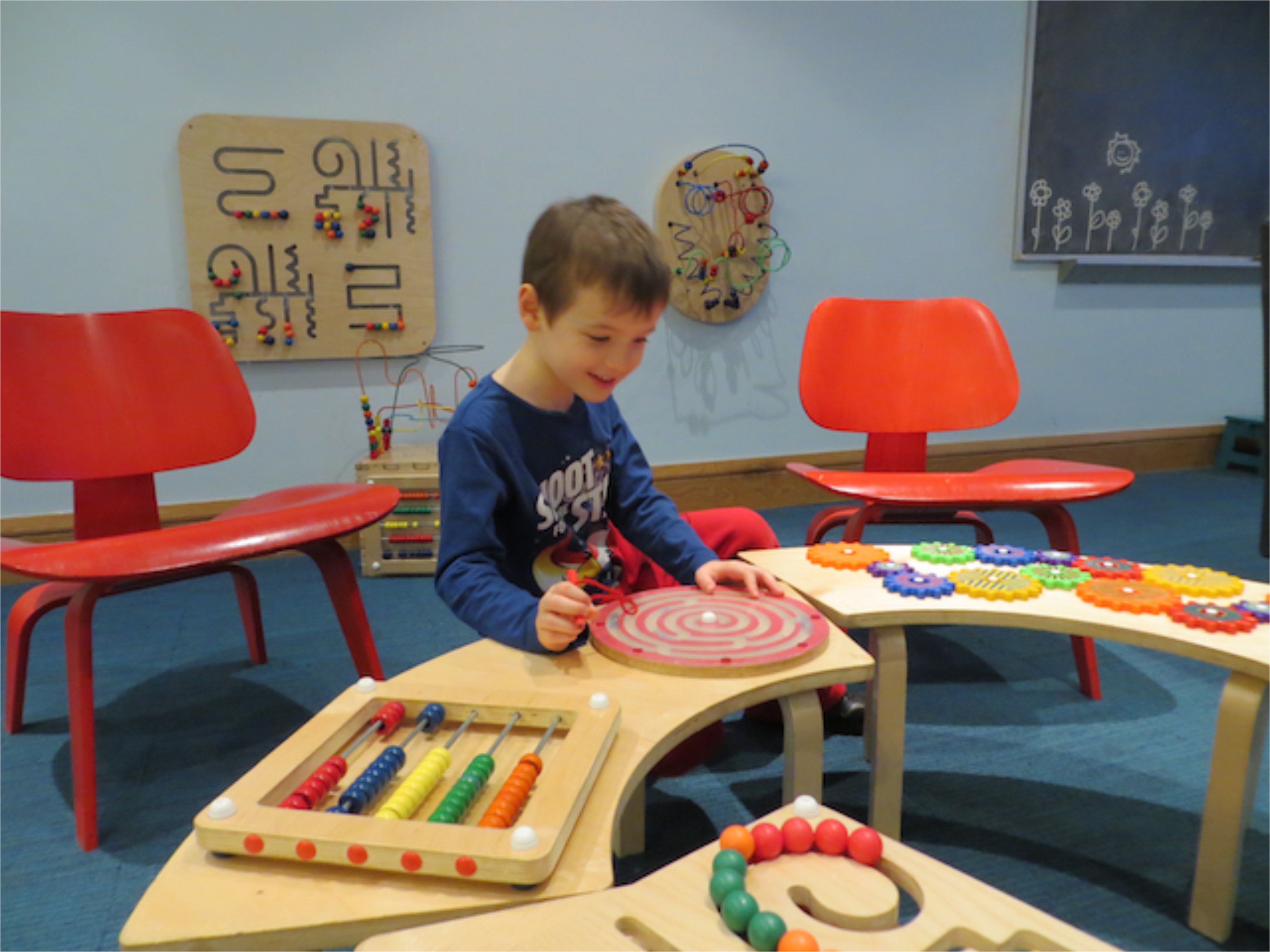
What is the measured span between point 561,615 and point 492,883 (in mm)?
320

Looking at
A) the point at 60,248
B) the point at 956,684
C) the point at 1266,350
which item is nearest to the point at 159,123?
the point at 60,248

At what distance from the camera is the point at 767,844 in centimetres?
62

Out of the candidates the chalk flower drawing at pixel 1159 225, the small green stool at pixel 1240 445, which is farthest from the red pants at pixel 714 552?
the small green stool at pixel 1240 445

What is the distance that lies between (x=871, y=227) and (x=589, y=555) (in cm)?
236

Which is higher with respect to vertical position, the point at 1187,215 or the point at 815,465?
the point at 1187,215

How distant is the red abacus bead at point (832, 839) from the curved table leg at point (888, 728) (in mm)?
416

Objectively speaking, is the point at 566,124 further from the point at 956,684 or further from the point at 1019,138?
the point at 956,684

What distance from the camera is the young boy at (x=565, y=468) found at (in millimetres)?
896

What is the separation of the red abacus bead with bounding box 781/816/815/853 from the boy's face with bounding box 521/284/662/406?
508 millimetres

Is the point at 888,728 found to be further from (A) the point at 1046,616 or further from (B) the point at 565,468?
(B) the point at 565,468

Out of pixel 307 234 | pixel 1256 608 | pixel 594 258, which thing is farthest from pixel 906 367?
pixel 307 234

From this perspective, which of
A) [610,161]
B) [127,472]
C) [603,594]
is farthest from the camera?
[610,161]

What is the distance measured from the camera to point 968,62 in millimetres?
3064

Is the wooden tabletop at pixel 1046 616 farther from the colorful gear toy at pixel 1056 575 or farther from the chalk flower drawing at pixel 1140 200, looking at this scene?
the chalk flower drawing at pixel 1140 200
